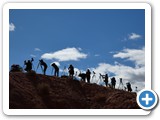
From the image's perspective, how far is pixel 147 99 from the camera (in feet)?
26.8

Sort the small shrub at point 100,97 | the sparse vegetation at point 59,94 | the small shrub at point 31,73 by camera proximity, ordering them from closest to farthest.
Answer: the sparse vegetation at point 59,94 < the small shrub at point 100,97 < the small shrub at point 31,73

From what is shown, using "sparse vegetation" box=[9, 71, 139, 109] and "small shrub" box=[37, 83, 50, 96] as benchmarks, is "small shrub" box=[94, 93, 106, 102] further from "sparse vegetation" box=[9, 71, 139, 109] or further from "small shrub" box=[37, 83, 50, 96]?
"small shrub" box=[37, 83, 50, 96]

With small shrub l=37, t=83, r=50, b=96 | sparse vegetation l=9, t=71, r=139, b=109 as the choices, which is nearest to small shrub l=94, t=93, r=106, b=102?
sparse vegetation l=9, t=71, r=139, b=109

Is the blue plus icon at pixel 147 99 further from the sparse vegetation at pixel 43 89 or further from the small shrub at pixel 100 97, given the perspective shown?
the sparse vegetation at pixel 43 89

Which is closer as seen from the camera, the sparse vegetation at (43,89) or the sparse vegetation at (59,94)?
the sparse vegetation at (59,94)

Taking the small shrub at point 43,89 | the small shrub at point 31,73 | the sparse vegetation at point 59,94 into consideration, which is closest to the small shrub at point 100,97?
the sparse vegetation at point 59,94

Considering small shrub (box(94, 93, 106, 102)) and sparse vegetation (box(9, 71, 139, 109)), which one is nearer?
sparse vegetation (box(9, 71, 139, 109))

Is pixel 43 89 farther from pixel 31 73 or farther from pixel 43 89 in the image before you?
pixel 31 73

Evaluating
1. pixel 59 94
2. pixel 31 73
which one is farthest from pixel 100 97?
pixel 31 73

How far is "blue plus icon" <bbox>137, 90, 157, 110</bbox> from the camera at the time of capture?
8.09 m

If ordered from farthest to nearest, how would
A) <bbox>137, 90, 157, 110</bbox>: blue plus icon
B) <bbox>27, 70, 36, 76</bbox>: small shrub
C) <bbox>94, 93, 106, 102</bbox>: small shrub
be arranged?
<bbox>27, 70, 36, 76</bbox>: small shrub < <bbox>94, 93, 106, 102</bbox>: small shrub < <bbox>137, 90, 157, 110</bbox>: blue plus icon

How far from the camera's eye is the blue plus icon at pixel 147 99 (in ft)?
26.5
